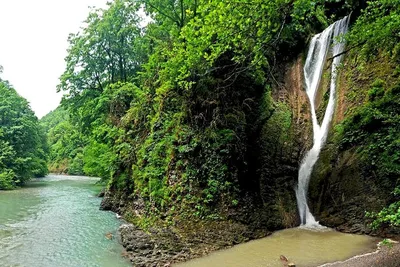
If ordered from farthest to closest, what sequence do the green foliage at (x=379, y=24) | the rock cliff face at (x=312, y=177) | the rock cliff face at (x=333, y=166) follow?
the rock cliff face at (x=312, y=177) → the rock cliff face at (x=333, y=166) → the green foliage at (x=379, y=24)

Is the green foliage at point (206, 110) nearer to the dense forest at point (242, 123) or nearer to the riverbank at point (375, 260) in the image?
the dense forest at point (242, 123)

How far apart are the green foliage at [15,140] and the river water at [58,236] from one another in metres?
10.6

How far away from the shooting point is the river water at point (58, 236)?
7469 mm

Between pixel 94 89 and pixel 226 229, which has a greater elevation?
pixel 94 89

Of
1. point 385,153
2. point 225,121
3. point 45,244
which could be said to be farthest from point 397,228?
point 45,244

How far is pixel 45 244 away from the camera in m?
8.77

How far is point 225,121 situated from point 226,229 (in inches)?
138

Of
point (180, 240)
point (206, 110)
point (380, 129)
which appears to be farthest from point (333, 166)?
point (180, 240)

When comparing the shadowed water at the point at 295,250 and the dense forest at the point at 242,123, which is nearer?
the shadowed water at the point at 295,250

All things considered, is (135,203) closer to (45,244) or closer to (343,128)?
(45,244)

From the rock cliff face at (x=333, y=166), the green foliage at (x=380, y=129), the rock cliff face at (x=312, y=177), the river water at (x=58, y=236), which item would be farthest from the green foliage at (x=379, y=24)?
the river water at (x=58, y=236)

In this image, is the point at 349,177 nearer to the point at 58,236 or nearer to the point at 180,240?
the point at 180,240

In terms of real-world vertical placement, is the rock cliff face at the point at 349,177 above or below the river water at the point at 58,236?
above

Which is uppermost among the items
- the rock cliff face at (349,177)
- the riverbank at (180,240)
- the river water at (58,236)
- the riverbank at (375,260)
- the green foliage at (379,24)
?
the green foliage at (379,24)
